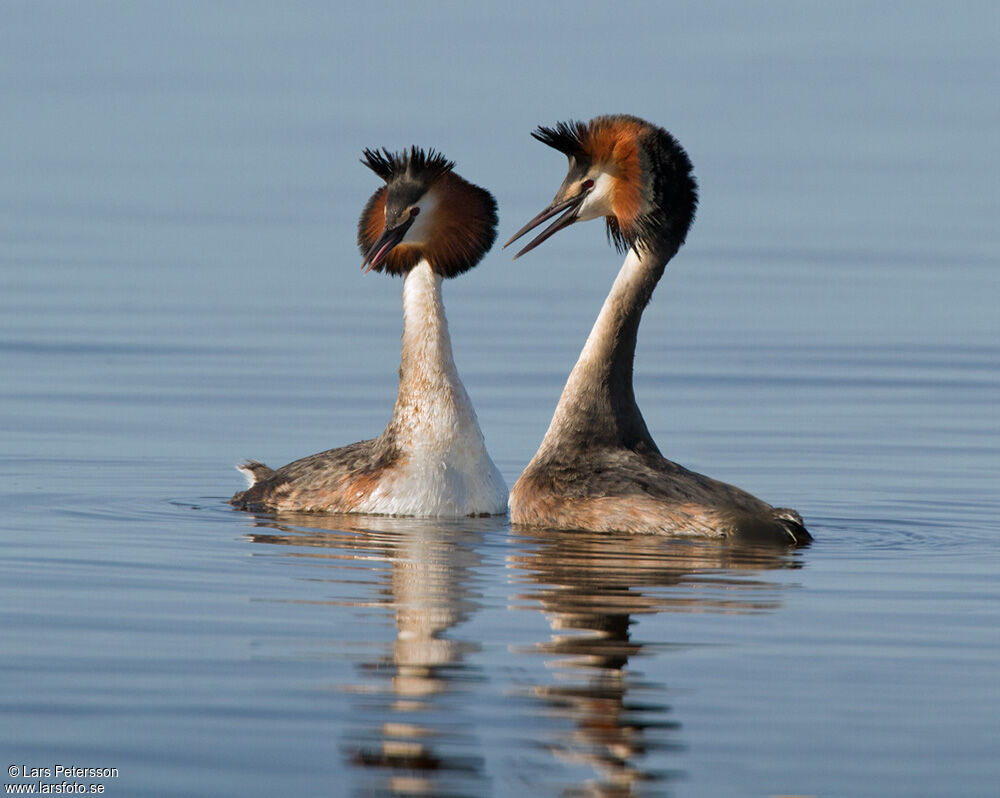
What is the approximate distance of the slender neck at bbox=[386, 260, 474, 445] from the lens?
43.2 ft

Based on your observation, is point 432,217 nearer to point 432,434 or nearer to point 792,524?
point 432,434

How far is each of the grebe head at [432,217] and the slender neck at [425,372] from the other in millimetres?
119

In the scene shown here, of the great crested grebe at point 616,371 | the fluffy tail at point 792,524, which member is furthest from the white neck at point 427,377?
the fluffy tail at point 792,524

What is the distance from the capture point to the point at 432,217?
1338 cm

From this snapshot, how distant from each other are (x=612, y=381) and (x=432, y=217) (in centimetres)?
143

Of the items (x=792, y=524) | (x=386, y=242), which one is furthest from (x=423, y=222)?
(x=792, y=524)

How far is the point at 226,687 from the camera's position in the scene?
8.46 meters

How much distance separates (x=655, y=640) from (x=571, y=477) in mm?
3201

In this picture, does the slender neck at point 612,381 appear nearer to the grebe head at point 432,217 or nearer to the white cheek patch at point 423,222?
the grebe head at point 432,217

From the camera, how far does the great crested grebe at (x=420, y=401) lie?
13.0 m

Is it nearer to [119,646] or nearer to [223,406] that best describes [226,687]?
[119,646]

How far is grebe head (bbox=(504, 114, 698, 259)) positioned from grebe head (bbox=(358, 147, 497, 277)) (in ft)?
1.33

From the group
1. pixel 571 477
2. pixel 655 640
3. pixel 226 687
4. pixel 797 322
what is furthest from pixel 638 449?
pixel 797 322

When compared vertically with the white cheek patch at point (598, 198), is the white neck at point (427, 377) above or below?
below
